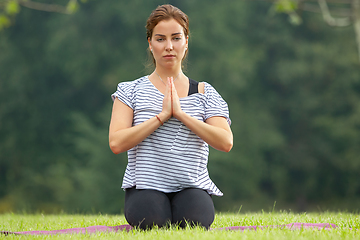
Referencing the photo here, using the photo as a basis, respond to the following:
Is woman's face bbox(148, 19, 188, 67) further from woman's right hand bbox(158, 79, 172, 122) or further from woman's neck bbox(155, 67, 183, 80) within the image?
woman's right hand bbox(158, 79, 172, 122)

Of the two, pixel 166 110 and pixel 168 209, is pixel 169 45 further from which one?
pixel 168 209

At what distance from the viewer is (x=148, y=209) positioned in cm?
250

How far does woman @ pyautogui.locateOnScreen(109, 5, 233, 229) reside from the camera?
254 cm

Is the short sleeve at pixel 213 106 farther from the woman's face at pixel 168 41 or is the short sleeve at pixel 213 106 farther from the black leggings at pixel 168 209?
the black leggings at pixel 168 209

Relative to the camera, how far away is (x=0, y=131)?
13383mm

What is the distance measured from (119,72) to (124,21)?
1.72 metres

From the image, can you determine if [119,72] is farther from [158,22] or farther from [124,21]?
A: [158,22]

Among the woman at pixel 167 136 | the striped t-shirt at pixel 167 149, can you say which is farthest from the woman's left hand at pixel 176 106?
the striped t-shirt at pixel 167 149

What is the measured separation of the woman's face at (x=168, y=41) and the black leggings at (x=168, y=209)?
0.86 meters

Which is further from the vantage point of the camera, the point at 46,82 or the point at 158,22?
the point at 46,82

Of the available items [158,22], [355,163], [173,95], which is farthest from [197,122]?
[355,163]

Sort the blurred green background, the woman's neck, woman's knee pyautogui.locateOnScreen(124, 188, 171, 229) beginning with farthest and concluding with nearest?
the blurred green background < the woman's neck < woman's knee pyautogui.locateOnScreen(124, 188, 171, 229)

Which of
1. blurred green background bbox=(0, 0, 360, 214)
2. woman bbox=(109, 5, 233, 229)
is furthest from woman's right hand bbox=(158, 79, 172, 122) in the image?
blurred green background bbox=(0, 0, 360, 214)

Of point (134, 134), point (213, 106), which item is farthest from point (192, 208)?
point (213, 106)
